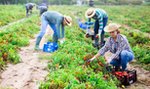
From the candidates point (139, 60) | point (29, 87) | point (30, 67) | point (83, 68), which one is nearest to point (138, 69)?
point (139, 60)

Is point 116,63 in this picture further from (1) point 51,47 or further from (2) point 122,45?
(1) point 51,47

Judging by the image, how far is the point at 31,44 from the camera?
13375 mm

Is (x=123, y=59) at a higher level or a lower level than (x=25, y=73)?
higher

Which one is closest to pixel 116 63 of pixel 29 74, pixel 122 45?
pixel 122 45

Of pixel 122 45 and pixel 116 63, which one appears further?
pixel 116 63

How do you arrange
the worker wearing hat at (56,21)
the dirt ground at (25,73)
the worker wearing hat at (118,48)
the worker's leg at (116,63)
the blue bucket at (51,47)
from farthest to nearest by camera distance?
the blue bucket at (51,47) → the worker wearing hat at (56,21) → the worker's leg at (116,63) → the worker wearing hat at (118,48) → the dirt ground at (25,73)

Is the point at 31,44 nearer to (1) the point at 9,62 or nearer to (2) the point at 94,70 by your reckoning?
(1) the point at 9,62

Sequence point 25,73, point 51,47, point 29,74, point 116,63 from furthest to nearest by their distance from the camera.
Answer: point 51,47 < point 116,63 < point 25,73 < point 29,74

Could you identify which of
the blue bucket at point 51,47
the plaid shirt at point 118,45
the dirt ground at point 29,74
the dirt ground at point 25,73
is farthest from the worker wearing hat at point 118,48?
the blue bucket at point 51,47

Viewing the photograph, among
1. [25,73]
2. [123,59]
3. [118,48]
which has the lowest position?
[25,73]

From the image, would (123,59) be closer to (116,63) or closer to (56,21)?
(116,63)

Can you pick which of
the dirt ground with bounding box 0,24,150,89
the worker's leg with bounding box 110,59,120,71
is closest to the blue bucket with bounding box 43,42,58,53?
the dirt ground with bounding box 0,24,150,89

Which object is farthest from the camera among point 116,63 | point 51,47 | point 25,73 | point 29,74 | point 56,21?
point 51,47

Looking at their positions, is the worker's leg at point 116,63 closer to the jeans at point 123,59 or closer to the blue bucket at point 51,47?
the jeans at point 123,59
